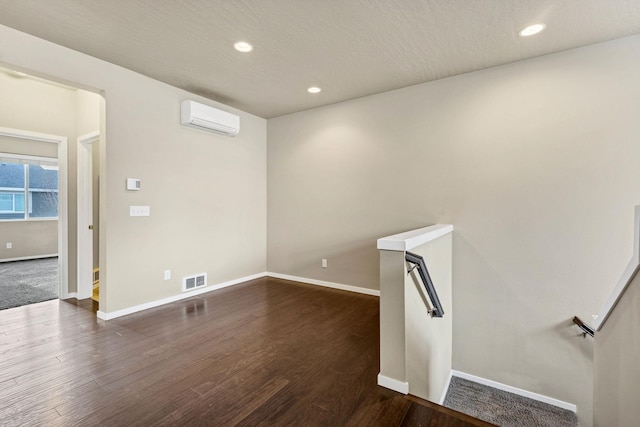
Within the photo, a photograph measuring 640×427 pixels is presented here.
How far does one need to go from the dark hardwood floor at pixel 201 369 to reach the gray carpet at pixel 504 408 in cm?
121

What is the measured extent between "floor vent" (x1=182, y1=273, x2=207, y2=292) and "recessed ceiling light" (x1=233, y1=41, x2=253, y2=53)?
2937 mm

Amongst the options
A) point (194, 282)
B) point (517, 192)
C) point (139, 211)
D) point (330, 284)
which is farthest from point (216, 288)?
point (517, 192)

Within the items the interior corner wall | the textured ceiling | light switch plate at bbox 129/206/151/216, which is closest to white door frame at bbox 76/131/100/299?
light switch plate at bbox 129/206/151/216

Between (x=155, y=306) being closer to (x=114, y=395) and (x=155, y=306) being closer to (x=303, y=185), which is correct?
(x=114, y=395)

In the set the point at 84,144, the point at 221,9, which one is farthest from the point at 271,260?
the point at 221,9

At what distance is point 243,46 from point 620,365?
3.45 meters

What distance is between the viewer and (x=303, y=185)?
4762mm

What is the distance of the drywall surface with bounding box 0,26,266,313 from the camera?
3008mm

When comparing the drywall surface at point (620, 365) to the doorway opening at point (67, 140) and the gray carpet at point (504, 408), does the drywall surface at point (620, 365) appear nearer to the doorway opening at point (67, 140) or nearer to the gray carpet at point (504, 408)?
the gray carpet at point (504, 408)

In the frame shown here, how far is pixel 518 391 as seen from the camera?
3102mm

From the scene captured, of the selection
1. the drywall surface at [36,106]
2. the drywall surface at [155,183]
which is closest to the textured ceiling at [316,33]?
the drywall surface at [155,183]

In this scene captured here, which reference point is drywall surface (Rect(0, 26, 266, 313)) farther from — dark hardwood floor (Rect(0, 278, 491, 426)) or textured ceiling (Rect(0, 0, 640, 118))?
dark hardwood floor (Rect(0, 278, 491, 426))

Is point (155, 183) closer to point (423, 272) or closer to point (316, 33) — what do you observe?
point (316, 33)

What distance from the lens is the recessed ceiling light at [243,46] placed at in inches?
107
